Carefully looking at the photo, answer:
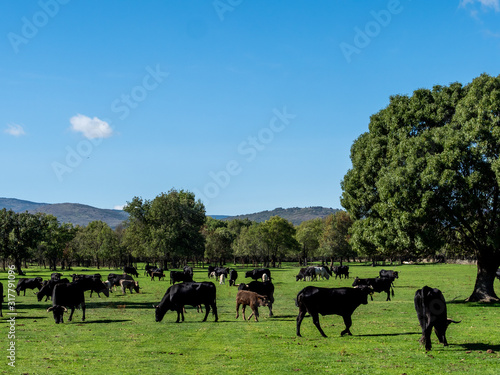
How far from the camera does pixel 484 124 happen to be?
25359 mm

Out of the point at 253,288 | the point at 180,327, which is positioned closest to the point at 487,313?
the point at 253,288

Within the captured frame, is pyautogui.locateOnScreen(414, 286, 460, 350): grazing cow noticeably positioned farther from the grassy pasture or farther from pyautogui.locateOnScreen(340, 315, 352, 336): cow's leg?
pyautogui.locateOnScreen(340, 315, 352, 336): cow's leg

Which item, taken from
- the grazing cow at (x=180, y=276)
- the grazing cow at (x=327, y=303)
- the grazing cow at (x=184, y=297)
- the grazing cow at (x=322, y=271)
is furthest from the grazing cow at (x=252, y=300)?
the grazing cow at (x=322, y=271)

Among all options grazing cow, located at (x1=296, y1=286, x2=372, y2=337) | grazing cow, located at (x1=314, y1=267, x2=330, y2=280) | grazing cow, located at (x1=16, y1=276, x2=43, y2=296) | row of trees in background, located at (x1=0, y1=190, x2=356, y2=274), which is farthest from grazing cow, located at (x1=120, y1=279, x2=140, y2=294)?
row of trees in background, located at (x1=0, y1=190, x2=356, y2=274)

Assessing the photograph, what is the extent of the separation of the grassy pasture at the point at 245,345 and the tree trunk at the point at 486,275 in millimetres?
4695

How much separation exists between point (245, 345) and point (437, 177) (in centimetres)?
1516

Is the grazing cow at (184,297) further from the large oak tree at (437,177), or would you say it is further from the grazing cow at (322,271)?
the grazing cow at (322,271)

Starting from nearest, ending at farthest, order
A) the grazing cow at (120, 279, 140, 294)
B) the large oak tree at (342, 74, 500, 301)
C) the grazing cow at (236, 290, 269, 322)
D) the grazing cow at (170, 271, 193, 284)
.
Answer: the grazing cow at (236, 290, 269, 322), the large oak tree at (342, 74, 500, 301), the grazing cow at (120, 279, 140, 294), the grazing cow at (170, 271, 193, 284)

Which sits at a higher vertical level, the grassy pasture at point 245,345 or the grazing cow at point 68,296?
the grazing cow at point 68,296

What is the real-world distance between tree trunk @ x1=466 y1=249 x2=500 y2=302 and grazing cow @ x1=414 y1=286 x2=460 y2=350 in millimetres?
15590

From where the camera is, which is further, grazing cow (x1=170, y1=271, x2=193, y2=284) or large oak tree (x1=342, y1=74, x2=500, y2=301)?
grazing cow (x1=170, y1=271, x2=193, y2=284)

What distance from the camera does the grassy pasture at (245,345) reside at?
41.0 ft

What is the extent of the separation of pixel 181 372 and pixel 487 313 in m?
17.7

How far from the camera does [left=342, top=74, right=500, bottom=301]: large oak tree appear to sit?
25297 millimetres
